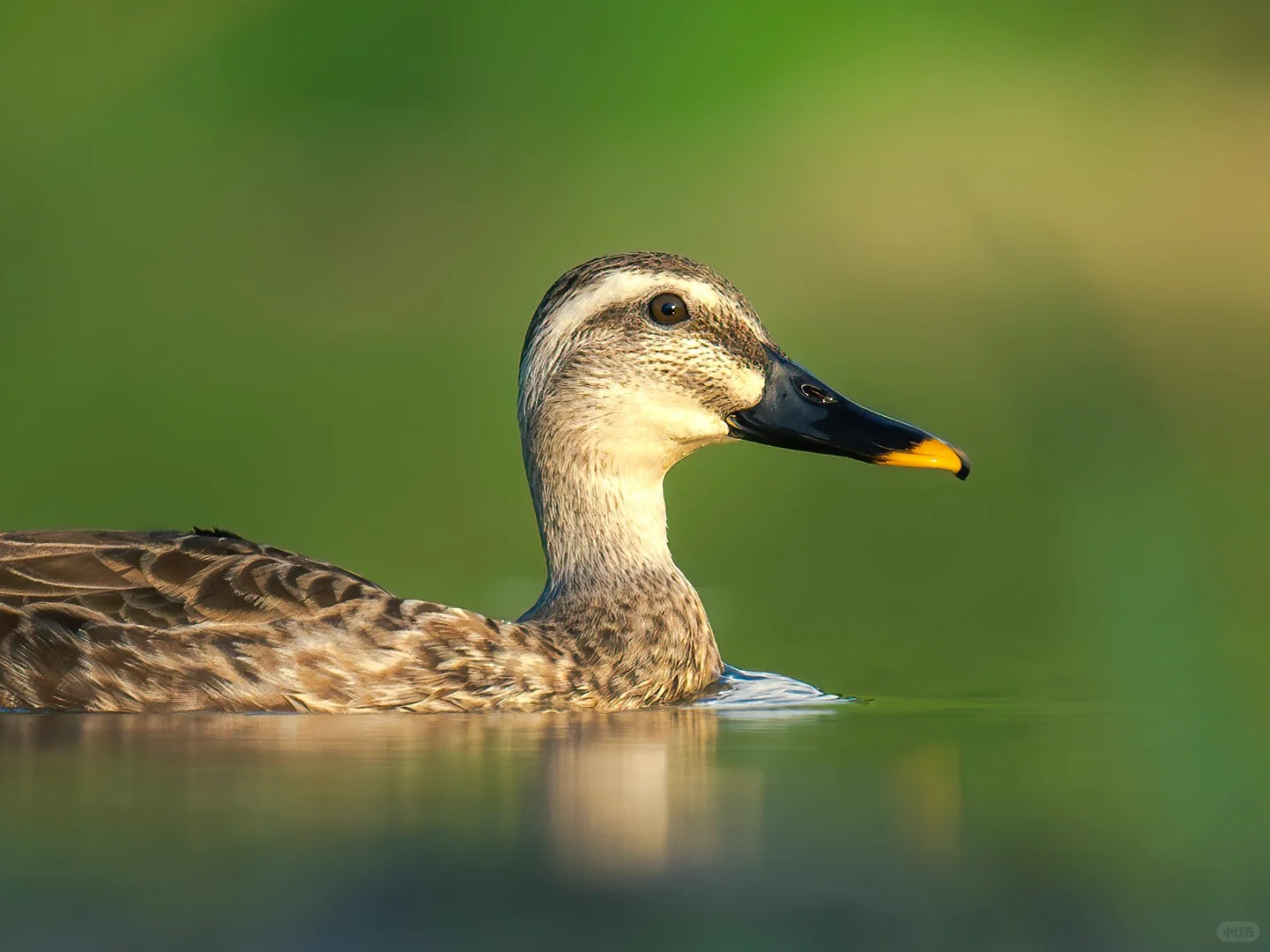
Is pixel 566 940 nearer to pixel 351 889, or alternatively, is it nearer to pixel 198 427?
pixel 351 889

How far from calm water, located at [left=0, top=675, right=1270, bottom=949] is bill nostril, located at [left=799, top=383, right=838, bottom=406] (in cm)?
163

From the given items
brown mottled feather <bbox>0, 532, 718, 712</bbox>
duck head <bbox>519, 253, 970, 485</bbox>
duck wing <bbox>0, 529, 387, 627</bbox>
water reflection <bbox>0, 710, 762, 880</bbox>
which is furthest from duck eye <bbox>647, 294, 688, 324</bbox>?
water reflection <bbox>0, 710, 762, 880</bbox>

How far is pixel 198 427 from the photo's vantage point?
15.8m

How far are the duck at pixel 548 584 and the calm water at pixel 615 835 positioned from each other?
27 centimetres

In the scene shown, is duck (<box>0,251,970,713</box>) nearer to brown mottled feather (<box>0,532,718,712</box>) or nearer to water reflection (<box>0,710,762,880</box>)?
brown mottled feather (<box>0,532,718,712</box>)

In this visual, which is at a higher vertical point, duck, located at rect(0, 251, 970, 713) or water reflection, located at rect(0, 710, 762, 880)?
duck, located at rect(0, 251, 970, 713)

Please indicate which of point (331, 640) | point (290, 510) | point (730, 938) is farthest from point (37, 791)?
point (290, 510)

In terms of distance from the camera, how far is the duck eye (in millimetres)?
Answer: 9562

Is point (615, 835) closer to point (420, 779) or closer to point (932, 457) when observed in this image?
point (420, 779)

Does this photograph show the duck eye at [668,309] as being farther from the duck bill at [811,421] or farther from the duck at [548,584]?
the duck bill at [811,421]

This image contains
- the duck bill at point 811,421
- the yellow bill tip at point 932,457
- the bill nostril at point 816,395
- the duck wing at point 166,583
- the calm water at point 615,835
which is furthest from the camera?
the bill nostril at point 816,395

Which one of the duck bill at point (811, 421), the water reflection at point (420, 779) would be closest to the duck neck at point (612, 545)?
the duck bill at point (811, 421)

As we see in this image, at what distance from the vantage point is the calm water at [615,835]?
5480 mm

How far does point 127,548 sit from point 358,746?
1.62 m
